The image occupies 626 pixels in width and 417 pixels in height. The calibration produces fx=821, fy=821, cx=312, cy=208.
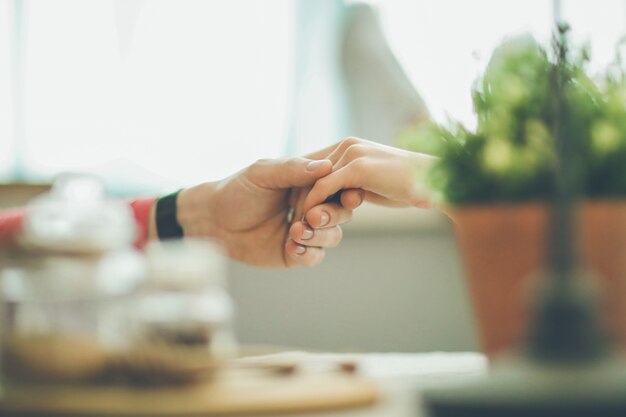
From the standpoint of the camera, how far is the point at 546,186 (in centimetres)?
46

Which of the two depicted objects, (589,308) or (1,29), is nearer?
(589,308)

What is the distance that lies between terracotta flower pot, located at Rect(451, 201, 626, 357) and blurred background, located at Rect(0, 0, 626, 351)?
5.58ft

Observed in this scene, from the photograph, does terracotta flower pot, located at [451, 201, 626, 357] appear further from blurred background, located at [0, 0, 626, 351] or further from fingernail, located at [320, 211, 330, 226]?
blurred background, located at [0, 0, 626, 351]

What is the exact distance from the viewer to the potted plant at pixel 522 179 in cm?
46

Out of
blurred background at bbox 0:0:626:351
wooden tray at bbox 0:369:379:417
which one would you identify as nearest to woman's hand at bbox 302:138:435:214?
wooden tray at bbox 0:369:379:417

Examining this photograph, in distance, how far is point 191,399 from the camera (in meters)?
0.44

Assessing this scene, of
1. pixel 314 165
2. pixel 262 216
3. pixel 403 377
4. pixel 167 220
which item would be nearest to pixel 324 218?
pixel 314 165

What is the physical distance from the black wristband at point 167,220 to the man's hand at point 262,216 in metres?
0.01

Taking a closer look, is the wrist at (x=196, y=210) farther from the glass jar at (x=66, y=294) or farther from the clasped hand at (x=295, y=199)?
the glass jar at (x=66, y=294)

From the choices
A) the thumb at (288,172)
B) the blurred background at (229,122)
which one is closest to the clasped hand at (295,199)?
the thumb at (288,172)

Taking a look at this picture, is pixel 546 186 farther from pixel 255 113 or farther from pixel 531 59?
pixel 255 113

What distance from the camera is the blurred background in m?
2.20

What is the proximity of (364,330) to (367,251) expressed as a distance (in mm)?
216

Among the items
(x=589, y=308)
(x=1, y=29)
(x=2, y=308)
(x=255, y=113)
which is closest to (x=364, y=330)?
(x=255, y=113)
